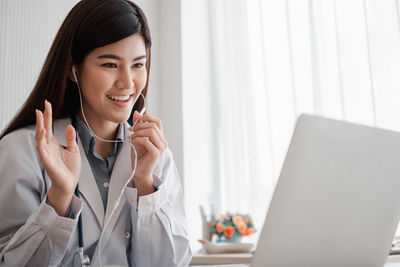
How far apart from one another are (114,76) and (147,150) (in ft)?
0.80

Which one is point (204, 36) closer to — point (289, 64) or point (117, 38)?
point (289, 64)

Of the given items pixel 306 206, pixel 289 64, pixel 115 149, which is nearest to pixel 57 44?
pixel 115 149

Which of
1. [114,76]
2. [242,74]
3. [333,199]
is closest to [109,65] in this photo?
[114,76]

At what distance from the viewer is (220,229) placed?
7.45 feet

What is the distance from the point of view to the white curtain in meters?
2.29

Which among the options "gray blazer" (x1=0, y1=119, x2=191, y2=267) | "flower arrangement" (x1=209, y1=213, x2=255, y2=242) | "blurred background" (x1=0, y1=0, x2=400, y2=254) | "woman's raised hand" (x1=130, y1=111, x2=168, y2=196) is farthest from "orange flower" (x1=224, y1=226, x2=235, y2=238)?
"woman's raised hand" (x1=130, y1=111, x2=168, y2=196)

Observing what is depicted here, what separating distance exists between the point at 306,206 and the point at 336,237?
103 mm

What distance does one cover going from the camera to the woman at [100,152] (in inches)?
42.1

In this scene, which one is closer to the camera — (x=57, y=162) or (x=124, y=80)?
(x=57, y=162)

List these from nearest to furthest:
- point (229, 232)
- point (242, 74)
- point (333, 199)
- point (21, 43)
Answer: point (333, 199), point (229, 232), point (21, 43), point (242, 74)

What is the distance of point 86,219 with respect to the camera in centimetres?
114

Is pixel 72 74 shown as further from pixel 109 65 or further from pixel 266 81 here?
pixel 266 81

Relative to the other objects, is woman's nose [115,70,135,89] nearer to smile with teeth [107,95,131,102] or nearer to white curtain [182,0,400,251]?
smile with teeth [107,95,131,102]

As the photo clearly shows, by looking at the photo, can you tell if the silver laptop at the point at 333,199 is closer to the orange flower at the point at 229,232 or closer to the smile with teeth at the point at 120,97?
the smile with teeth at the point at 120,97
